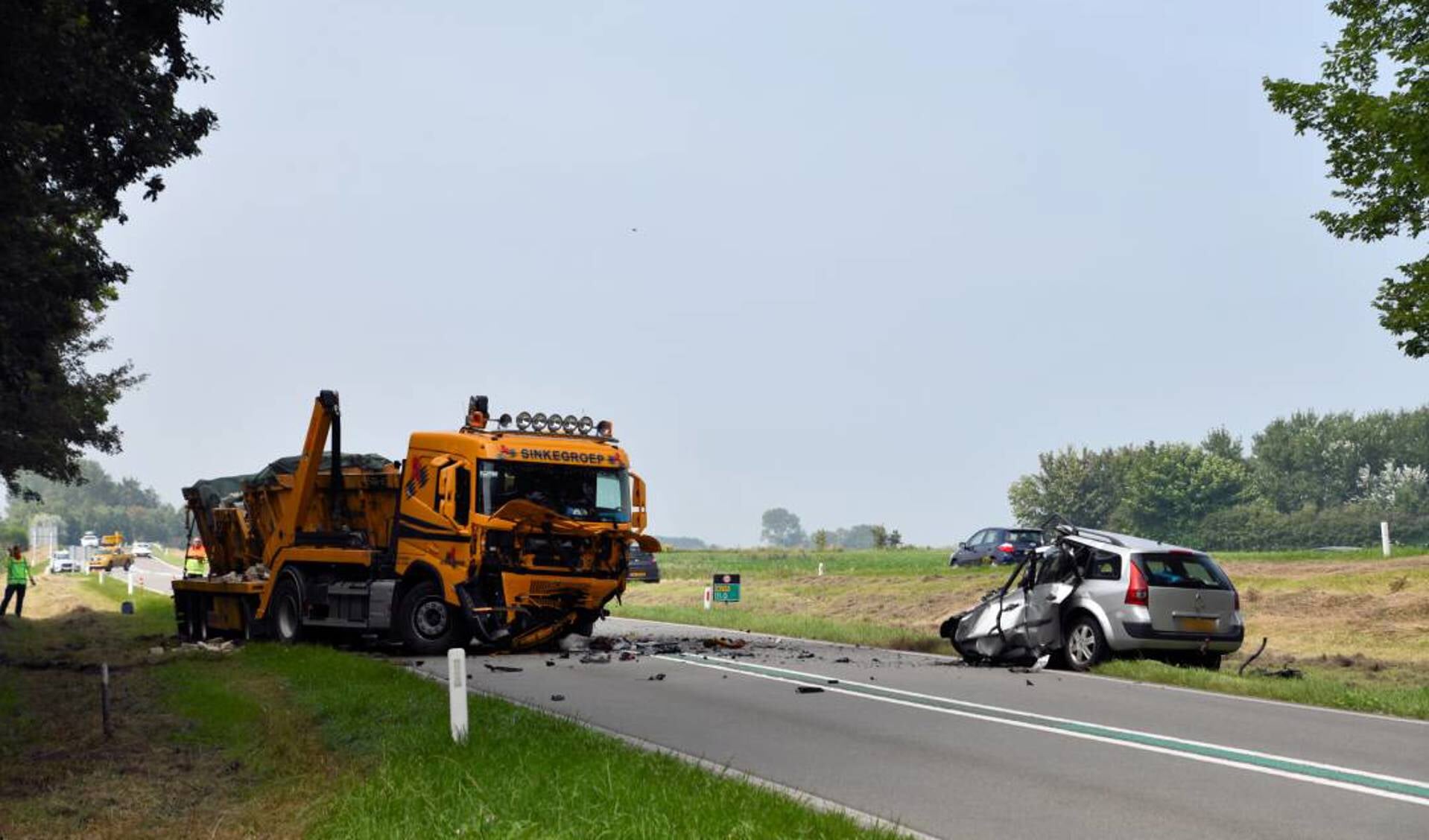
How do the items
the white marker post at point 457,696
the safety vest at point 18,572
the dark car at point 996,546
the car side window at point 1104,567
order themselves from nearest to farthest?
the white marker post at point 457,696 < the car side window at point 1104,567 < the safety vest at point 18,572 < the dark car at point 996,546

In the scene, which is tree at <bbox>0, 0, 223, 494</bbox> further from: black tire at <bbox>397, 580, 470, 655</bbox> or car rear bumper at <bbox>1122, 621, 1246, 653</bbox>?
car rear bumper at <bbox>1122, 621, 1246, 653</bbox>

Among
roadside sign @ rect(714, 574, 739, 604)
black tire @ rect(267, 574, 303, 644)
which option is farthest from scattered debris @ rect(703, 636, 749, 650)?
roadside sign @ rect(714, 574, 739, 604)

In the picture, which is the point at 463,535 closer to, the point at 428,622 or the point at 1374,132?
the point at 428,622

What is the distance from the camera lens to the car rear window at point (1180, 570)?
1761cm

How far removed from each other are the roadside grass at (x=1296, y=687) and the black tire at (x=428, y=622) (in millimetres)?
9100

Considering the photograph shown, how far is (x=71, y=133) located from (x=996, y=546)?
3624cm

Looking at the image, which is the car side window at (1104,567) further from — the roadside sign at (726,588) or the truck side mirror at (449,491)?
the roadside sign at (726,588)

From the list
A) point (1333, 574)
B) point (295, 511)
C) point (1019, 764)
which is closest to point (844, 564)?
point (1333, 574)

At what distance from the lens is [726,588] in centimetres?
3656

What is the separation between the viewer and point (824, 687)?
16.1 metres

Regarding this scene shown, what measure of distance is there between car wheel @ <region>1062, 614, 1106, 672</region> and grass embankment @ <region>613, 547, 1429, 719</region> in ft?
1.19

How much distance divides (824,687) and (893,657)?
519cm

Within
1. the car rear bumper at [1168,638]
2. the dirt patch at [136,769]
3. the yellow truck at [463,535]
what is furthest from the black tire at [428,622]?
the car rear bumper at [1168,638]

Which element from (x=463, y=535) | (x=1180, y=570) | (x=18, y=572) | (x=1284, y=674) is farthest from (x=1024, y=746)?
(x=18, y=572)
